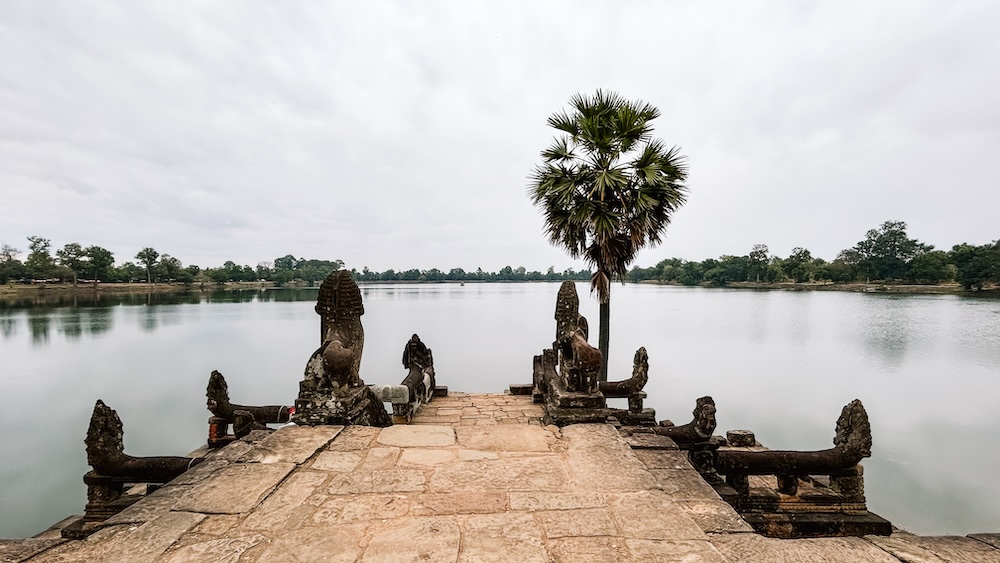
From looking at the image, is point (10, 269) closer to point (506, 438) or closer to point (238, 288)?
point (238, 288)

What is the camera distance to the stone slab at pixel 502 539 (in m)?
1.98

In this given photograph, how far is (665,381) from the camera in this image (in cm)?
1708

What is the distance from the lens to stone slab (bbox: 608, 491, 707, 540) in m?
2.19

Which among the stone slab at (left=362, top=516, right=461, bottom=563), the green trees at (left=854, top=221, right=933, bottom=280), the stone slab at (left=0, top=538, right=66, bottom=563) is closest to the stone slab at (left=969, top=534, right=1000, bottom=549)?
the stone slab at (left=362, top=516, right=461, bottom=563)

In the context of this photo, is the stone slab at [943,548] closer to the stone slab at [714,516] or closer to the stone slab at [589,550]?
the stone slab at [714,516]

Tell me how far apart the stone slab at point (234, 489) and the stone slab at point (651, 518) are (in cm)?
218

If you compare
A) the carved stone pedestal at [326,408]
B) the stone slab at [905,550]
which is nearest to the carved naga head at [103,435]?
the carved stone pedestal at [326,408]

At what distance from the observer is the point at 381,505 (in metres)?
2.51

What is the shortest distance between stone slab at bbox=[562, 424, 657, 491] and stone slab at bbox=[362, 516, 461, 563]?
99cm

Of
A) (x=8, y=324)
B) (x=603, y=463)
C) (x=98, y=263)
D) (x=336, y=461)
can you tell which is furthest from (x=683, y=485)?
(x=98, y=263)

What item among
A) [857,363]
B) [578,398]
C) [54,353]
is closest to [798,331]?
[857,363]

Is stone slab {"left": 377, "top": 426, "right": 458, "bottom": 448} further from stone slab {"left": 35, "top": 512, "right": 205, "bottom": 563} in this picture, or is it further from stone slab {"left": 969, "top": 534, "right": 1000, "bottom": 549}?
stone slab {"left": 969, "top": 534, "right": 1000, "bottom": 549}

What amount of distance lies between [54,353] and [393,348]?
16545 mm

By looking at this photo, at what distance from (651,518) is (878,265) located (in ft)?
281
